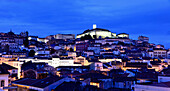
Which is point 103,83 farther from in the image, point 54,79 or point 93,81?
point 54,79

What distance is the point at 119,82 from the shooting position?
31.4 m

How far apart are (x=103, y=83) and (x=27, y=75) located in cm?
1375

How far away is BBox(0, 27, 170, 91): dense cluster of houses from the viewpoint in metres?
23.2

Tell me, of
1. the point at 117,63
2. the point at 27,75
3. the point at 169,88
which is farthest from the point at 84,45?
the point at 169,88

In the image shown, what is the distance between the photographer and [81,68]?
4950 centimetres

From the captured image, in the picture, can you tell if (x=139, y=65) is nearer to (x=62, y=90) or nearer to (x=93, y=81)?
(x=93, y=81)

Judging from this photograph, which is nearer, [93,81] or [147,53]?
[93,81]

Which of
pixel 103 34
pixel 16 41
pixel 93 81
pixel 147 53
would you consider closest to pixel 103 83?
pixel 93 81

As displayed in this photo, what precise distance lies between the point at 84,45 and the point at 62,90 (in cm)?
6734

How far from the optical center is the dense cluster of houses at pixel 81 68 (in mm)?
23219

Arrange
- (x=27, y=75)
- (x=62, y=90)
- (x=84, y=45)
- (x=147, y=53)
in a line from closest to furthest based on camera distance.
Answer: (x=62, y=90), (x=27, y=75), (x=147, y=53), (x=84, y=45)

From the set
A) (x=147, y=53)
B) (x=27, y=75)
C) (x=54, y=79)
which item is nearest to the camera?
(x=54, y=79)

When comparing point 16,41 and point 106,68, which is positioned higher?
point 16,41

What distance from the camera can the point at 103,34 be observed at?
12375 centimetres
